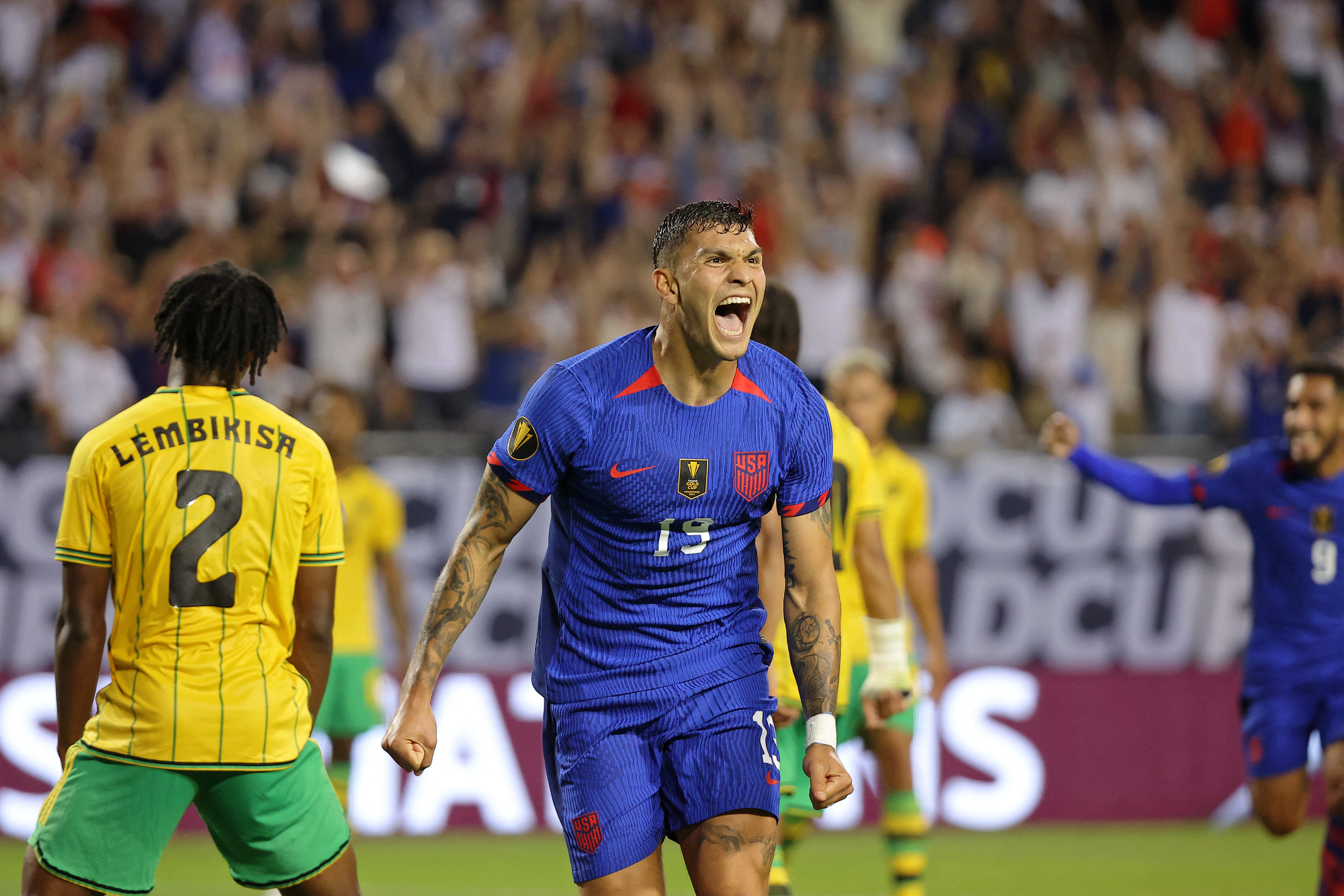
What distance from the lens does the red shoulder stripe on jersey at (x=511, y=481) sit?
14.6 ft

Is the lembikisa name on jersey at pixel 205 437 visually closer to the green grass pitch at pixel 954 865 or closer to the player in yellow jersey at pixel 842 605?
the player in yellow jersey at pixel 842 605

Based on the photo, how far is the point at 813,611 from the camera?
15.2ft

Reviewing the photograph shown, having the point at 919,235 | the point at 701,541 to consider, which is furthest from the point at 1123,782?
the point at 701,541

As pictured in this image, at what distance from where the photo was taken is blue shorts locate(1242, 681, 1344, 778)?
7273 millimetres

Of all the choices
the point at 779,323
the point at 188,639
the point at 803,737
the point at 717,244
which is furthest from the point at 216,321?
the point at 803,737

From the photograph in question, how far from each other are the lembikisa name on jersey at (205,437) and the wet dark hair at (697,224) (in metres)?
1.17

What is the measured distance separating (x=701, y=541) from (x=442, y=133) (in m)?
10.8

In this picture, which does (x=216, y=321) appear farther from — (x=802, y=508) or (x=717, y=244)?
(x=802, y=508)

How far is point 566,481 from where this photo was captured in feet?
14.9

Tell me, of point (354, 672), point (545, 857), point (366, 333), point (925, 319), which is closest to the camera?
point (354, 672)

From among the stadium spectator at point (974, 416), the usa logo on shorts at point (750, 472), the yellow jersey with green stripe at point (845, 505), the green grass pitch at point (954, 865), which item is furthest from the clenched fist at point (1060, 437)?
the stadium spectator at point (974, 416)

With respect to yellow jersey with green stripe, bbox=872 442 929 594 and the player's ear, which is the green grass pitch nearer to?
yellow jersey with green stripe, bbox=872 442 929 594

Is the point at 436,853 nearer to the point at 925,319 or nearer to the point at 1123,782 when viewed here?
the point at 1123,782

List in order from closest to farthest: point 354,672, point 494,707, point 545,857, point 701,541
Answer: point 701,541, point 354,672, point 545,857, point 494,707
